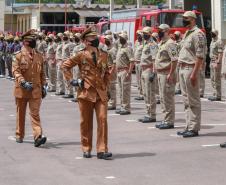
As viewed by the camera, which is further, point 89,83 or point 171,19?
point 171,19

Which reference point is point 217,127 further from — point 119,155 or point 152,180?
point 152,180

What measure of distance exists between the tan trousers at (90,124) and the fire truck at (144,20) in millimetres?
17132

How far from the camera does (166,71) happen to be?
12352mm

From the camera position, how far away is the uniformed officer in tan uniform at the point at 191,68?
35.9ft

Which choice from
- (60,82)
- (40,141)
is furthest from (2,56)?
(40,141)

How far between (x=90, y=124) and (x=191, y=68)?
243 cm

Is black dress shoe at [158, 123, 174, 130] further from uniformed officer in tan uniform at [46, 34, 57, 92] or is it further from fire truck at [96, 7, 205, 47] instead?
fire truck at [96, 7, 205, 47]

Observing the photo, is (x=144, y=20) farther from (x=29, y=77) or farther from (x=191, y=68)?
(x=29, y=77)

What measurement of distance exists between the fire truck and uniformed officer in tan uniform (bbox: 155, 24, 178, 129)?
14.0 m

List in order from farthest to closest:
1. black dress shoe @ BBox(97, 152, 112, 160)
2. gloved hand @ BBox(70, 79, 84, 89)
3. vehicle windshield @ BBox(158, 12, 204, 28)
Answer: vehicle windshield @ BBox(158, 12, 204, 28) → gloved hand @ BBox(70, 79, 84, 89) → black dress shoe @ BBox(97, 152, 112, 160)

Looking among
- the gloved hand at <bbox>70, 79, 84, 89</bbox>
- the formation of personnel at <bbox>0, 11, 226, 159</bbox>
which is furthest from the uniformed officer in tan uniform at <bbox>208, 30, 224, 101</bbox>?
the gloved hand at <bbox>70, 79, 84, 89</bbox>

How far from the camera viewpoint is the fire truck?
28062mm

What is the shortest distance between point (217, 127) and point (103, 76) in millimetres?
3809

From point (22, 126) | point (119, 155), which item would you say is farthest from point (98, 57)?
point (22, 126)
